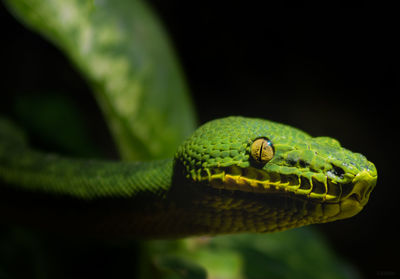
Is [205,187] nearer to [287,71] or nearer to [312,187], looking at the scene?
[312,187]

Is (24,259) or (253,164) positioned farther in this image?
(24,259)

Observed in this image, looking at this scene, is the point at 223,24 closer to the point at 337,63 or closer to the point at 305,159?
the point at 337,63

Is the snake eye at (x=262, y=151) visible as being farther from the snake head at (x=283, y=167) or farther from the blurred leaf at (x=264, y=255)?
the blurred leaf at (x=264, y=255)

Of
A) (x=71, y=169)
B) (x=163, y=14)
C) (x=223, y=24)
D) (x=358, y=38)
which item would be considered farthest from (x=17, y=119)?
(x=358, y=38)

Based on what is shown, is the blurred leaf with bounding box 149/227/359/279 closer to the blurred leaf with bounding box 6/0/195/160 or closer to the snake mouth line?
the blurred leaf with bounding box 6/0/195/160

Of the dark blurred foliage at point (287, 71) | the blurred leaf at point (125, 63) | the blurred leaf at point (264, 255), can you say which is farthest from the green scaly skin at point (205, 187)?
the dark blurred foliage at point (287, 71)

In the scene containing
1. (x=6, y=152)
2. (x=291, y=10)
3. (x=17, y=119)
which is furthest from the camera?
(x=291, y=10)

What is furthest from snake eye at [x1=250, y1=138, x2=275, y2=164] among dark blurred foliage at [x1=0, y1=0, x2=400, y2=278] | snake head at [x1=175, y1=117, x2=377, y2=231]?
dark blurred foliage at [x1=0, y1=0, x2=400, y2=278]
